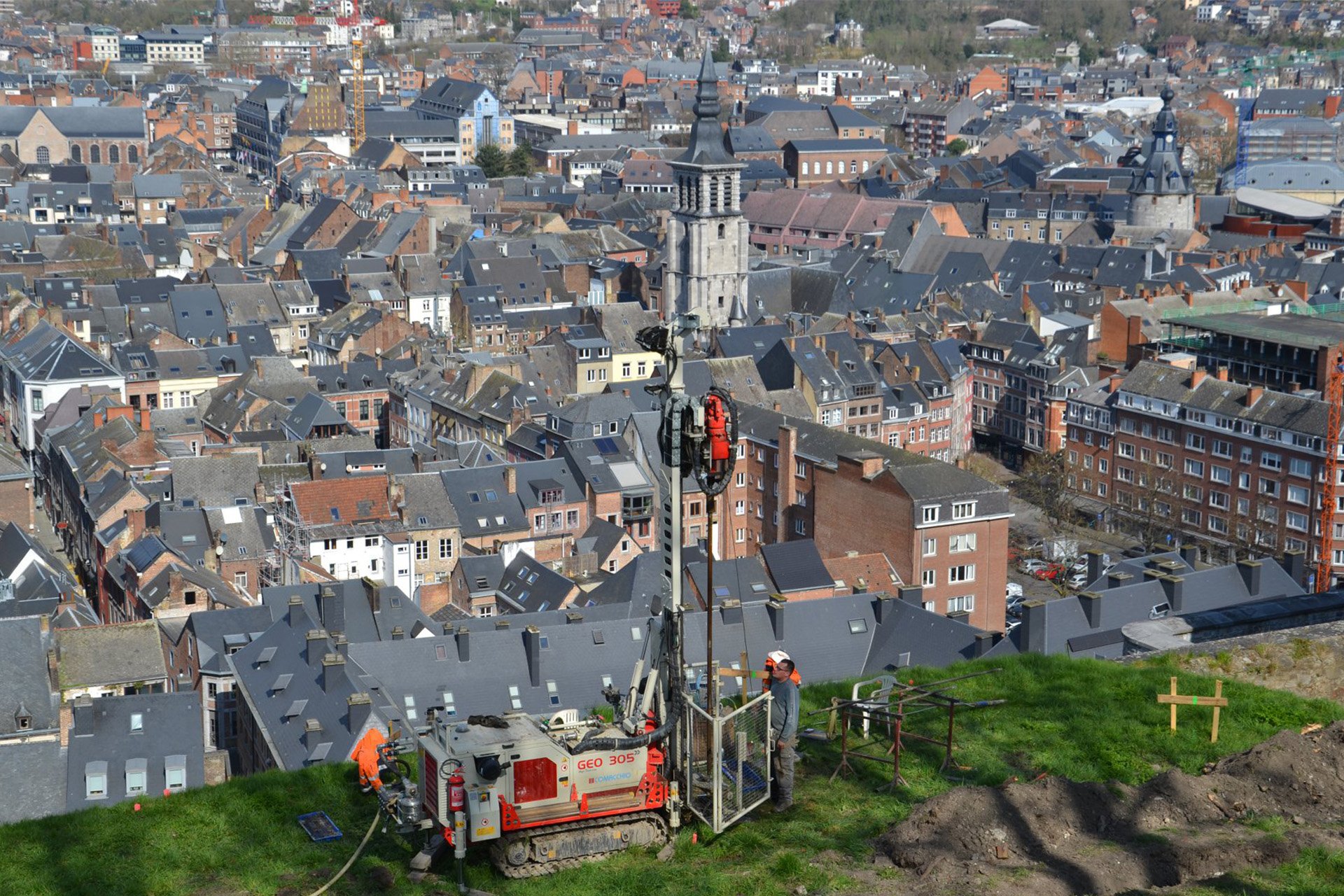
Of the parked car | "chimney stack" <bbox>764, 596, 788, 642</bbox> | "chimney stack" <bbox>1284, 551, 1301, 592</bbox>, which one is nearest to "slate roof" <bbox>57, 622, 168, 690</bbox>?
"chimney stack" <bbox>764, 596, 788, 642</bbox>

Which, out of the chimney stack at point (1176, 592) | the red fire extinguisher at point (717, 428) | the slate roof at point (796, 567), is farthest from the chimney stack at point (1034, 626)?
the red fire extinguisher at point (717, 428)

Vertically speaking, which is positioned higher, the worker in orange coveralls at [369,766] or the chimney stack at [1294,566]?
the worker in orange coveralls at [369,766]

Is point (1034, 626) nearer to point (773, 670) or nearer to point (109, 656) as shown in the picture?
point (773, 670)

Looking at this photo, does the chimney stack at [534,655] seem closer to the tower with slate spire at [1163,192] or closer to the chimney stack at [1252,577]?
the chimney stack at [1252,577]

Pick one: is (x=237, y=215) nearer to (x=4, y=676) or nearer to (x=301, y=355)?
(x=301, y=355)

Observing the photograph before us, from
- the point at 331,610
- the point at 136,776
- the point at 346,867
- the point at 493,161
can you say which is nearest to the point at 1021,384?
the point at 331,610

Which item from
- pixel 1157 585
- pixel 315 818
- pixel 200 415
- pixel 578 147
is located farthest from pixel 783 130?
pixel 315 818

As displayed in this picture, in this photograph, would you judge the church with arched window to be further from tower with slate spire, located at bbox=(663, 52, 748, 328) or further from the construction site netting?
the construction site netting
